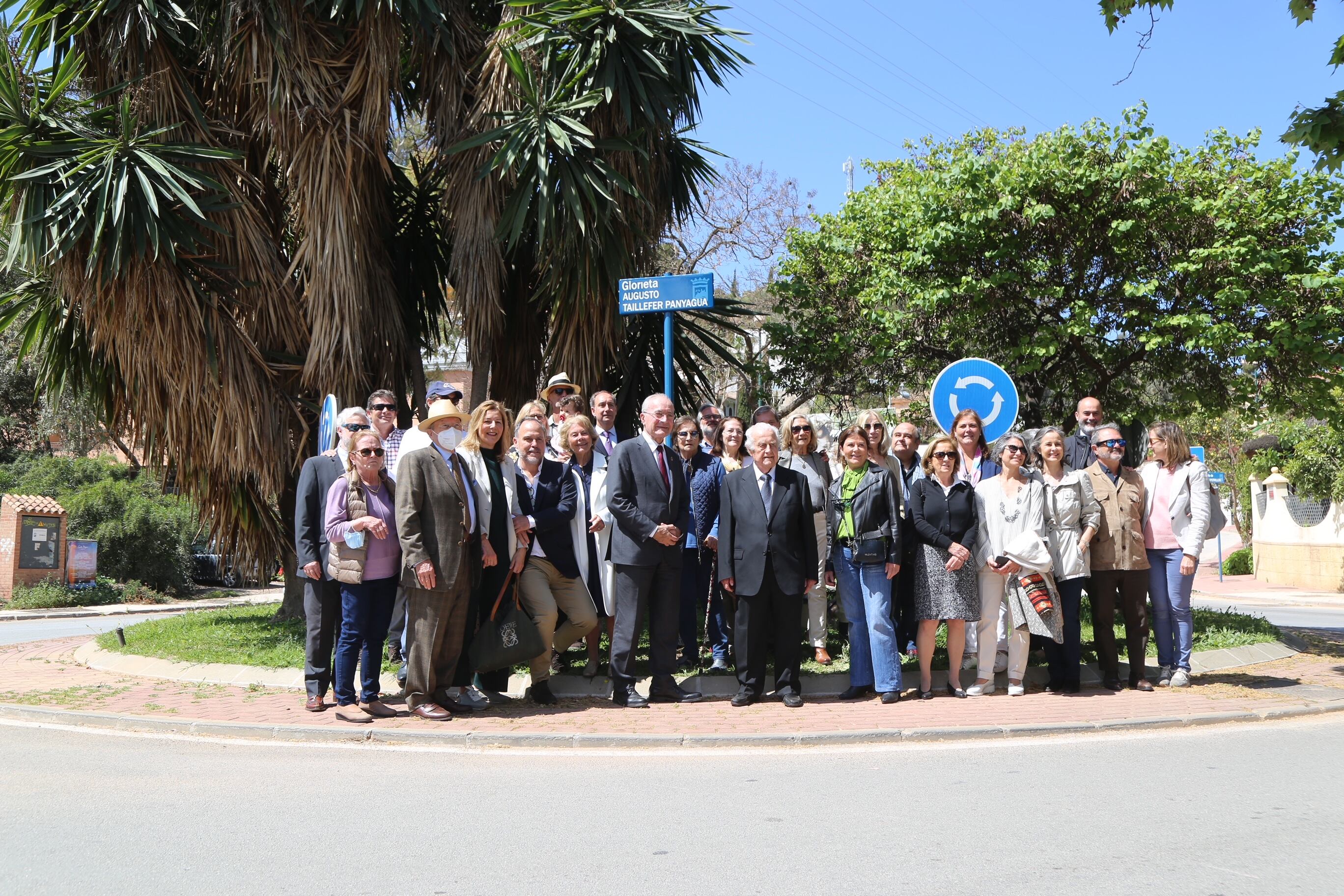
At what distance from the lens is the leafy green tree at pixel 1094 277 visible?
10.5 metres

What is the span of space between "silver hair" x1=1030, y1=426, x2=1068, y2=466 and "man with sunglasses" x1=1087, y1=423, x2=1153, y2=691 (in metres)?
0.36

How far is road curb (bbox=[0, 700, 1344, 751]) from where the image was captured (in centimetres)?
632

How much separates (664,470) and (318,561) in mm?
2433

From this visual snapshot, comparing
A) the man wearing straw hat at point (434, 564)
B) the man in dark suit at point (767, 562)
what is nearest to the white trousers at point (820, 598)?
the man in dark suit at point (767, 562)

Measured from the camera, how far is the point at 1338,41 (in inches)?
298

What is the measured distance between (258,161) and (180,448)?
341cm

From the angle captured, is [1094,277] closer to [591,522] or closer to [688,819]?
[591,522]

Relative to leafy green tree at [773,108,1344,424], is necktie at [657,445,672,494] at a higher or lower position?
lower

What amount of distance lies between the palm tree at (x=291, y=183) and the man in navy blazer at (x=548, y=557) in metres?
3.47

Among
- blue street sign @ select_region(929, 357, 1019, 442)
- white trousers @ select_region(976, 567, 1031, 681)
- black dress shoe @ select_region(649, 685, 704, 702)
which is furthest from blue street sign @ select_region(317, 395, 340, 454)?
white trousers @ select_region(976, 567, 1031, 681)

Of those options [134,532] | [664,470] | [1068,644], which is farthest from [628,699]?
[134,532]

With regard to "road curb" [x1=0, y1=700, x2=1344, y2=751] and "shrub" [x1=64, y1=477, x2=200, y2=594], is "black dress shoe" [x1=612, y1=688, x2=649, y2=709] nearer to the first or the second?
"road curb" [x1=0, y1=700, x2=1344, y2=751]

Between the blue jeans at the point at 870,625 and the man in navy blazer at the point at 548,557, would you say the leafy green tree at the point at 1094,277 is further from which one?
the man in navy blazer at the point at 548,557

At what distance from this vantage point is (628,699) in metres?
7.42
